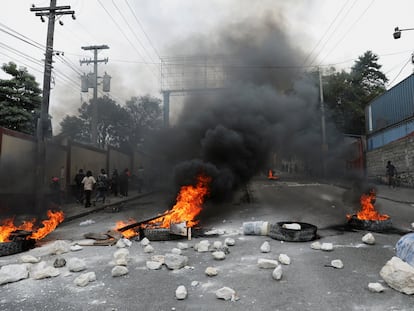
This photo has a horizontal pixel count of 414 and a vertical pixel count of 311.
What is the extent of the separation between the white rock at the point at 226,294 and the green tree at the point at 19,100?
61.3 feet

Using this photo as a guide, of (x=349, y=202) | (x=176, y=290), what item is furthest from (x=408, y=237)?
(x=349, y=202)

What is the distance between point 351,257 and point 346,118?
2645 centimetres

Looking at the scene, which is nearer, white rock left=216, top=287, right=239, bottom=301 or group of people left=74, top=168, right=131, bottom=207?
white rock left=216, top=287, right=239, bottom=301

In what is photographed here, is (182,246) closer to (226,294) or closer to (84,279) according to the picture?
(84,279)

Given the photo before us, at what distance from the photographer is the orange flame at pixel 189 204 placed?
24.7 ft

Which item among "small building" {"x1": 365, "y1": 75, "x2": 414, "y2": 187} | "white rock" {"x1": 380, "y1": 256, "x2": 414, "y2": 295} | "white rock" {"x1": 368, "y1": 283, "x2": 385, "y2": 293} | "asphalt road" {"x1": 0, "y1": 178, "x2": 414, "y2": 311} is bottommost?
"asphalt road" {"x1": 0, "y1": 178, "x2": 414, "y2": 311}

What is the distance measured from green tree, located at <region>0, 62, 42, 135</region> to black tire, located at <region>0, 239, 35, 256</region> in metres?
14.8

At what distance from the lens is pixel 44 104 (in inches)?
429

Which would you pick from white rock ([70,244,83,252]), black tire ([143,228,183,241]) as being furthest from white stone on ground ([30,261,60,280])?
black tire ([143,228,183,241])

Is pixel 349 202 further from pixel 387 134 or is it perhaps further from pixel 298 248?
pixel 387 134

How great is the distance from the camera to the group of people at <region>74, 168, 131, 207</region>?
1210cm

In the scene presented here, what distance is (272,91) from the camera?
12.9 metres

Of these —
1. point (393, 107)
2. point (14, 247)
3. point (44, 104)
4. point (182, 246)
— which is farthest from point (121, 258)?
point (393, 107)

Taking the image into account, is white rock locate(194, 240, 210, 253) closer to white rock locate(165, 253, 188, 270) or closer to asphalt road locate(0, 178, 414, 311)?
asphalt road locate(0, 178, 414, 311)
